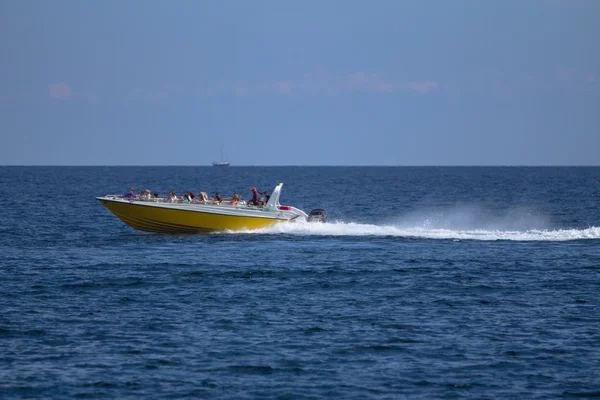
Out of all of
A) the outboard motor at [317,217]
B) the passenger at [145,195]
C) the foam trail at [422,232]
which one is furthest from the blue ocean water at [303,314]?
the passenger at [145,195]

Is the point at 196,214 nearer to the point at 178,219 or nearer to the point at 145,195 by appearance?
the point at 178,219

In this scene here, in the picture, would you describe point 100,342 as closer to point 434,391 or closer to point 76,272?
point 434,391

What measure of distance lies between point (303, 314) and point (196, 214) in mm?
18182

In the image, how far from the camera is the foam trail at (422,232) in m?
41.6

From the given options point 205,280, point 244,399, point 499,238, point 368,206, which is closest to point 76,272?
point 205,280

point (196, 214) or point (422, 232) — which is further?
point (422, 232)

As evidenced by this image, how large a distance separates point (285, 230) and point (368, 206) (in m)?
33.7

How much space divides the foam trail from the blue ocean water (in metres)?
0.12

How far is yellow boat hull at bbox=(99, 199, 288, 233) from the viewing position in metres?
42.3

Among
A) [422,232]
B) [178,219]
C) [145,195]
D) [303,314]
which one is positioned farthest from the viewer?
[145,195]

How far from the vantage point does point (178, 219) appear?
42.4 m

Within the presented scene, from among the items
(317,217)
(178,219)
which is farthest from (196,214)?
(317,217)

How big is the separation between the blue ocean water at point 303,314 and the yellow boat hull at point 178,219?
0.65m

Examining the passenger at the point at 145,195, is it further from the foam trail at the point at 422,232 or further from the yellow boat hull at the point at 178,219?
the foam trail at the point at 422,232
